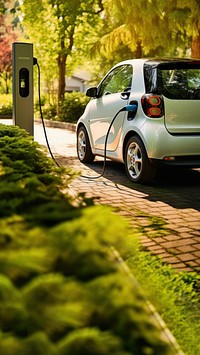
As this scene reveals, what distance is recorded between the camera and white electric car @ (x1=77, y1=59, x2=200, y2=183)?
7375 mm

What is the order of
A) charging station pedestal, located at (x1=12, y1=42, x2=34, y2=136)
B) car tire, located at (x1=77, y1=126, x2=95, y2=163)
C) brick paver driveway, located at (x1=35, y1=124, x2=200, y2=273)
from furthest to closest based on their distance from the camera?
car tire, located at (x1=77, y1=126, x2=95, y2=163), charging station pedestal, located at (x1=12, y1=42, x2=34, y2=136), brick paver driveway, located at (x1=35, y1=124, x2=200, y2=273)

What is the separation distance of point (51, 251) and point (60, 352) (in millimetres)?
201

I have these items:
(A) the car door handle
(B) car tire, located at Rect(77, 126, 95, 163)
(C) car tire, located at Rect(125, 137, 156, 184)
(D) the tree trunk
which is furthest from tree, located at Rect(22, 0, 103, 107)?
(C) car tire, located at Rect(125, 137, 156, 184)

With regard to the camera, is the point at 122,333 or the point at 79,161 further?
the point at 79,161

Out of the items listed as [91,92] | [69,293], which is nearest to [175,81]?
[91,92]

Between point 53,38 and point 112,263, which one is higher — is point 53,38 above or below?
above

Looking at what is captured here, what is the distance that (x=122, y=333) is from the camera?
1071 mm

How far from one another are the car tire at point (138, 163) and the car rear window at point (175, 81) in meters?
0.76

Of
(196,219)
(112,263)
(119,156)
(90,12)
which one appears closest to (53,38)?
(90,12)

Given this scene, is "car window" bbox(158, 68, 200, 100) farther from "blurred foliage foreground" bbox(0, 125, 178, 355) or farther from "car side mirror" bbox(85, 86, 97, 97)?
"blurred foliage foreground" bbox(0, 125, 178, 355)

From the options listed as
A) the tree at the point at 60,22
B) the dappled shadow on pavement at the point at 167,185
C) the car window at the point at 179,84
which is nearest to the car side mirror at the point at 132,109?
the car window at the point at 179,84

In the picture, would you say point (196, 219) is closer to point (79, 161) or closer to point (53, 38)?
point (79, 161)

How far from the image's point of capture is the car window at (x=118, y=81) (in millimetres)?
8406

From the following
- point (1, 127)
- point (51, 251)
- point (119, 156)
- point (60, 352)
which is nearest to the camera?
point (60, 352)
